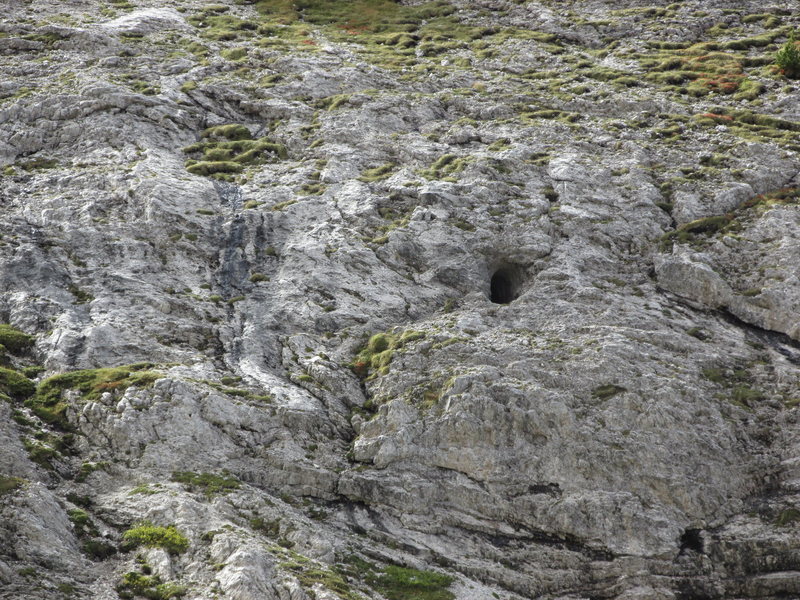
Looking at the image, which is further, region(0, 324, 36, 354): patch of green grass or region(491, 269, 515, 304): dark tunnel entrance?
region(491, 269, 515, 304): dark tunnel entrance

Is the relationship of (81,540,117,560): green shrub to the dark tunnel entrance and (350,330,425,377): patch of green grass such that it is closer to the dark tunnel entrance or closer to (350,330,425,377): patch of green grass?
(350,330,425,377): patch of green grass

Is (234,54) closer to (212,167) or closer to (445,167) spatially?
(212,167)

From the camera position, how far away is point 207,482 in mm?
29844

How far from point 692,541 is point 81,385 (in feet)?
92.8

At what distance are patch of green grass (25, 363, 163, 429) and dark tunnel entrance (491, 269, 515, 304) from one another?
2187 centimetres

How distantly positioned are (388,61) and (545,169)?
26.9m

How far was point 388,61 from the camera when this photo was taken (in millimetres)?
69938

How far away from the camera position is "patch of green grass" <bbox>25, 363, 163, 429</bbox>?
105ft

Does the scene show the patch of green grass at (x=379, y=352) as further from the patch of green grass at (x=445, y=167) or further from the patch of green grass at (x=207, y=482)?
the patch of green grass at (x=445, y=167)

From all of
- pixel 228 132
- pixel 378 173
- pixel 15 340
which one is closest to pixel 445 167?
pixel 378 173

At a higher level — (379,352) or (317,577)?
(379,352)

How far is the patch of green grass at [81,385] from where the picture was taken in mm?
31984

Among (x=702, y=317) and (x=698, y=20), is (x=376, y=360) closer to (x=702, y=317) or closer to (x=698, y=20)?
(x=702, y=317)

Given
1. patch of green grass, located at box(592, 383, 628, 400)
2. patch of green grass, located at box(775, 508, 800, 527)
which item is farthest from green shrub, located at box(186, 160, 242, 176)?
patch of green grass, located at box(775, 508, 800, 527)
